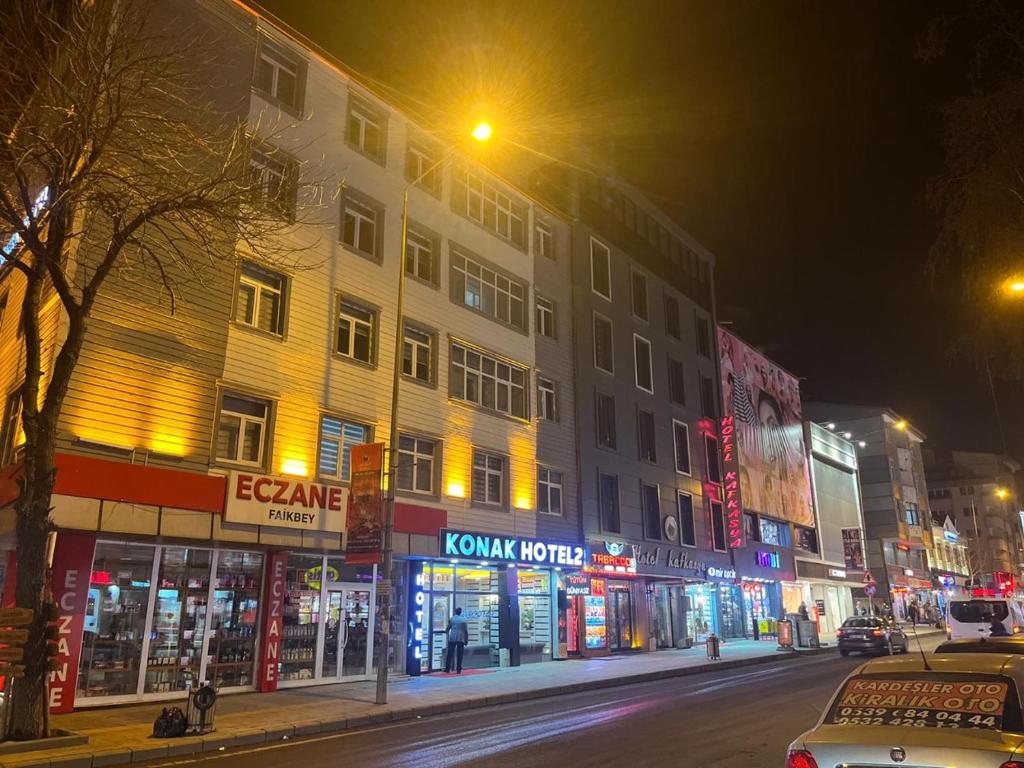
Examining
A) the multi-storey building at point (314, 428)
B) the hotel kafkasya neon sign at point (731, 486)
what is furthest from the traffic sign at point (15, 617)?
the hotel kafkasya neon sign at point (731, 486)

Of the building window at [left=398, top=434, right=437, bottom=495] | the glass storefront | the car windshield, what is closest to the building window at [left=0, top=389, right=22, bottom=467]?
the glass storefront

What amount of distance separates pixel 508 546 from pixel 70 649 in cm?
1226

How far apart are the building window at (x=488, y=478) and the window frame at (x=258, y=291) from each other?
801cm

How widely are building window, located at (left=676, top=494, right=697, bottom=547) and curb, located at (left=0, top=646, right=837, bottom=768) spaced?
46.6ft

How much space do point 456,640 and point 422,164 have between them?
15.7m

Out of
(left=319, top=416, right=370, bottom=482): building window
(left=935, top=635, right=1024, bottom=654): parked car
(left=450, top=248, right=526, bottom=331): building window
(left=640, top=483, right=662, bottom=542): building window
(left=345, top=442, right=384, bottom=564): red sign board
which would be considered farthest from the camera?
(left=640, top=483, right=662, bottom=542): building window

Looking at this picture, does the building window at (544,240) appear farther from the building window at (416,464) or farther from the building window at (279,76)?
the building window at (279,76)

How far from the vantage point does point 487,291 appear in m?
26.5

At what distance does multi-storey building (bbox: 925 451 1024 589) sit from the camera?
10100 centimetres

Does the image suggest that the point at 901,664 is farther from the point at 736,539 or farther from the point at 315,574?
the point at 736,539

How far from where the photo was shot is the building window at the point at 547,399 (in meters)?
27.9

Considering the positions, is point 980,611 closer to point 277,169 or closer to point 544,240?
point 544,240

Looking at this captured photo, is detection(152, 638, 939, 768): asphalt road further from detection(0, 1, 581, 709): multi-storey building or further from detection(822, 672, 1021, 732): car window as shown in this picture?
detection(822, 672, 1021, 732): car window

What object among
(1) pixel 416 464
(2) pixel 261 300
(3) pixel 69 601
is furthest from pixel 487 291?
(3) pixel 69 601
